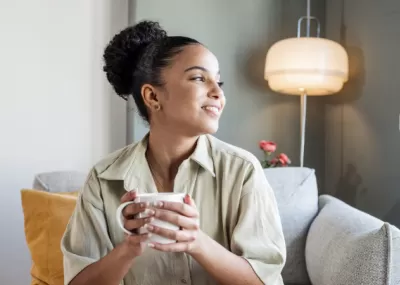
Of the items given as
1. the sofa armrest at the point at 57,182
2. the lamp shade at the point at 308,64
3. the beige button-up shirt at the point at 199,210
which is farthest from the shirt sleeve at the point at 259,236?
the lamp shade at the point at 308,64

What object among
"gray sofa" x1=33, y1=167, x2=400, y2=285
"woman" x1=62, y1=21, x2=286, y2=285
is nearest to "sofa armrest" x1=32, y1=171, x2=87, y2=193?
"gray sofa" x1=33, y1=167, x2=400, y2=285

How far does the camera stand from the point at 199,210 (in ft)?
3.56

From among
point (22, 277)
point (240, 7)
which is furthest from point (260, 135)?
point (22, 277)

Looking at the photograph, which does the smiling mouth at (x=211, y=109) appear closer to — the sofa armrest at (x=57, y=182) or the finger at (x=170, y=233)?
the finger at (x=170, y=233)

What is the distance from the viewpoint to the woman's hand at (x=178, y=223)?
807 millimetres

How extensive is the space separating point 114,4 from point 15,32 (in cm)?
50

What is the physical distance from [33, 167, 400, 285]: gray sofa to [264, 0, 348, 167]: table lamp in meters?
0.53

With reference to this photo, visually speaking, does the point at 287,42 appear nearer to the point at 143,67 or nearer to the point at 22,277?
the point at 143,67

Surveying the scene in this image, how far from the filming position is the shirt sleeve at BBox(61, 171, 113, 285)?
105 cm

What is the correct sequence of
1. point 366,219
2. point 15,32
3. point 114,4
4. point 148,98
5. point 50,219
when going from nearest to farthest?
point 148,98, point 366,219, point 50,219, point 15,32, point 114,4

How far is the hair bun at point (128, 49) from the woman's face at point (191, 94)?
124 mm

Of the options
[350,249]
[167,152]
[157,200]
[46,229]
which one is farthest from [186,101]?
[46,229]

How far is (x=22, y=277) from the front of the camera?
6.86ft

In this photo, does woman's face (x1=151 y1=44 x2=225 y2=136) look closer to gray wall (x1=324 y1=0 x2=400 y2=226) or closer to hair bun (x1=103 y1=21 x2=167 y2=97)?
hair bun (x1=103 y1=21 x2=167 y2=97)
